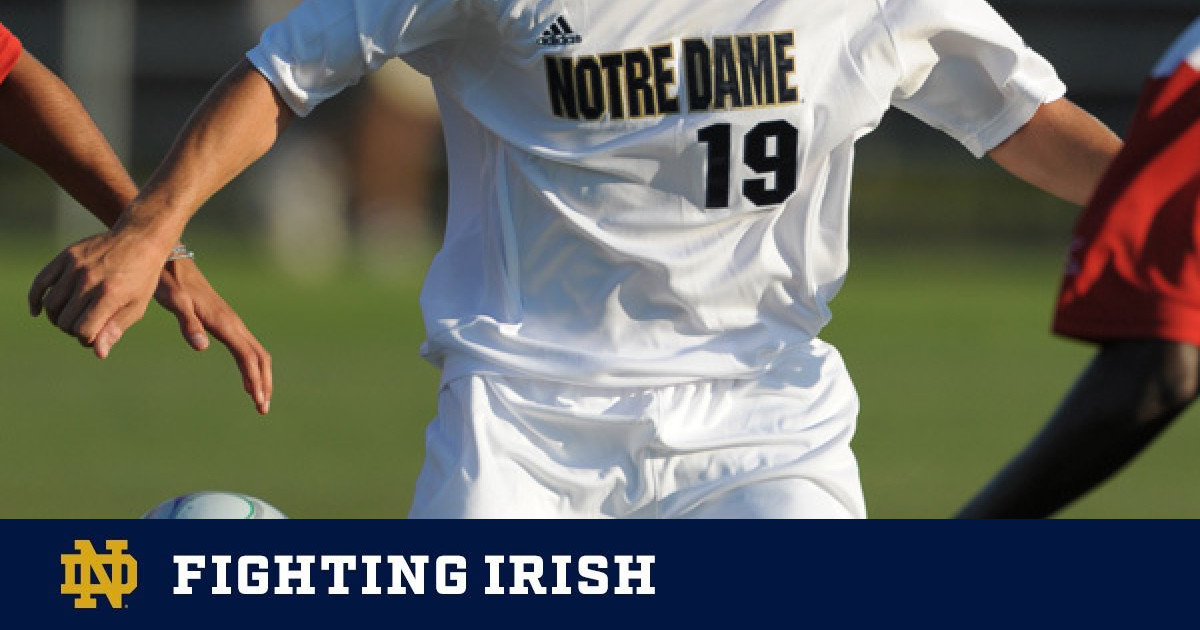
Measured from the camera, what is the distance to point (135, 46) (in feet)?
115

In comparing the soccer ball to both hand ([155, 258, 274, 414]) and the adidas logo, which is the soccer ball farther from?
the adidas logo

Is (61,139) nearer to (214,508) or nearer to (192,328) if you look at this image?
(192,328)

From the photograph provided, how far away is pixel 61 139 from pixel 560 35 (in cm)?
145

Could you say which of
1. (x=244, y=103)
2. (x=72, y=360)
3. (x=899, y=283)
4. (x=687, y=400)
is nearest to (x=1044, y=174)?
(x=687, y=400)

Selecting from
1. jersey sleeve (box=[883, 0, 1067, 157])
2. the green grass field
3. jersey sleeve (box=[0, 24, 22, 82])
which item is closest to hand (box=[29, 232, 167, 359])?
jersey sleeve (box=[0, 24, 22, 82])

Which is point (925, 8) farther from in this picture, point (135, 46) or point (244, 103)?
point (135, 46)

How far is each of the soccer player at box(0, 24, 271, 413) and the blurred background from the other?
5.15 metres

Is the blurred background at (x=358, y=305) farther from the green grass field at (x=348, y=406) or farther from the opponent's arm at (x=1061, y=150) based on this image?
the opponent's arm at (x=1061, y=150)

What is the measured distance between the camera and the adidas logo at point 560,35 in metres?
4.78

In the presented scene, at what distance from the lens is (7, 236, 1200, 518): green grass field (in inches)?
462

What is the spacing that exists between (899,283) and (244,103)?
74.3ft

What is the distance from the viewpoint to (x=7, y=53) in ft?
18.3

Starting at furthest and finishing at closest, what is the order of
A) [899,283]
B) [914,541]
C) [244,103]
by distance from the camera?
[899,283] < [244,103] < [914,541]

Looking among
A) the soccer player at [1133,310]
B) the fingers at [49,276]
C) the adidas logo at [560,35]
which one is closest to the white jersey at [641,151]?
the adidas logo at [560,35]
